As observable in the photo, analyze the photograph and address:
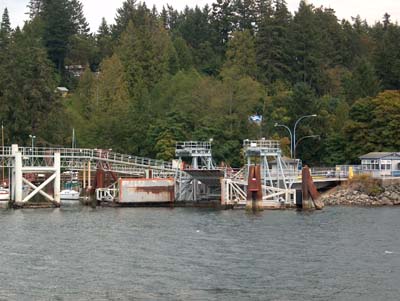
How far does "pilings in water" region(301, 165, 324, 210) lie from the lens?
291ft

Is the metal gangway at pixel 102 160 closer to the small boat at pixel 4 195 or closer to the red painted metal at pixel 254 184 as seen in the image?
the small boat at pixel 4 195

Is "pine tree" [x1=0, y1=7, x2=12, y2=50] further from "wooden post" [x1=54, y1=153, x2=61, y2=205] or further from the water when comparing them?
the water

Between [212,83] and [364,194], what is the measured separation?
40.9 m

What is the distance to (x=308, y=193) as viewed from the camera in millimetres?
90000

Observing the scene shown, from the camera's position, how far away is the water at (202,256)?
4791 cm

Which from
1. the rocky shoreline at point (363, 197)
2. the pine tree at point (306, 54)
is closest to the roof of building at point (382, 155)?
the rocky shoreline at point (363, 197)

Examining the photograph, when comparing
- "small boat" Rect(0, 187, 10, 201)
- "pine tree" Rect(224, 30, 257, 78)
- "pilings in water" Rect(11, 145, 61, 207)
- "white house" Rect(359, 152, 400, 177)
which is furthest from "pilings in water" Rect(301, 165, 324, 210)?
"pine tree" Rect(224, 30, 257, 78)

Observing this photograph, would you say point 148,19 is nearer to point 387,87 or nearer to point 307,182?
point 387,87

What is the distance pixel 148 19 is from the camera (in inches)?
7146

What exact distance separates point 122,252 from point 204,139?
194 ft

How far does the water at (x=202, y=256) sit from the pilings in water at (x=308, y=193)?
3116mm

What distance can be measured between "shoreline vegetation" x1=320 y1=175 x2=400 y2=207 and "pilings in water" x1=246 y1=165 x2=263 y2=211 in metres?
13.6

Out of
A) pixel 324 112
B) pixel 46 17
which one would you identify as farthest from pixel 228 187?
pixel 46 17

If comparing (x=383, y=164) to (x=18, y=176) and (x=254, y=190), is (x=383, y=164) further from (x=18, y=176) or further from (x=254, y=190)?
(x=18, y=176)
